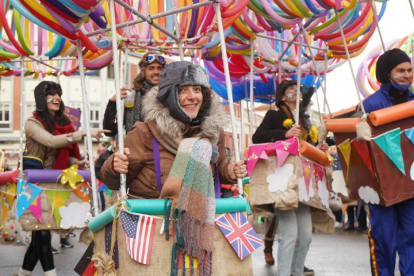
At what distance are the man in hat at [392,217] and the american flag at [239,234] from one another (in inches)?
76.1

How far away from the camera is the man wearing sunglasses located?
17.3 feet

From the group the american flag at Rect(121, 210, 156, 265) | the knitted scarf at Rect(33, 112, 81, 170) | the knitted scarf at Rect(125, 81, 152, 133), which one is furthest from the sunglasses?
the american flag at Rect(121, 210, 156, 265)

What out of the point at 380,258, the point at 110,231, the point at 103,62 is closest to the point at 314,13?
the point at 380,258

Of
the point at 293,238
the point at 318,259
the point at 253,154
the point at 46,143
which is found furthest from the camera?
the point at 318,259

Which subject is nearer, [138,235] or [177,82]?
[138,235]

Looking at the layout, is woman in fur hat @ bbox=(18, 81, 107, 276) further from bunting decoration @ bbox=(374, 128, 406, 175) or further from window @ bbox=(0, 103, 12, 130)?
window @ bbox=(0, 103, 12, 130)

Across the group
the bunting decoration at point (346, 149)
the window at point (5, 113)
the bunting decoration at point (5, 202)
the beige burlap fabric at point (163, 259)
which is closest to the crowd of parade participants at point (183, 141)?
the beige burlap fabric at point (163, 259)

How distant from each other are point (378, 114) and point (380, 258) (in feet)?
3.99

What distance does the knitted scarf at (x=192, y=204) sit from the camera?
3229mm

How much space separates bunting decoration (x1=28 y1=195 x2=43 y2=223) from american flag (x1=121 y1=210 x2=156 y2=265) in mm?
3172

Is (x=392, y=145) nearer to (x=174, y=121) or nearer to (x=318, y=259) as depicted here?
(x=174, y=121)

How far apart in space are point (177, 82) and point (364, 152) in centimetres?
203

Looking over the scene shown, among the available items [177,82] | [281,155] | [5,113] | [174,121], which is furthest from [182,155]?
[5,113]

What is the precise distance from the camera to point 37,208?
610 cm
